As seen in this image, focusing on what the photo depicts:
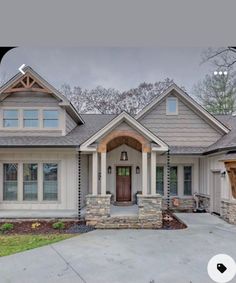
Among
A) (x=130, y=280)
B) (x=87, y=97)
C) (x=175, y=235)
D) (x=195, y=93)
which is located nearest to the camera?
(x=130, y=280)

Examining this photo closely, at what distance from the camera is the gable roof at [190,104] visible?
13.2 m

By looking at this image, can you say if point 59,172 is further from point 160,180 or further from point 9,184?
point 160,180

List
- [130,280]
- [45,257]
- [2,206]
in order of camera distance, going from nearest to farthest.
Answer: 1. [130,280]
2. [45,257]
3. [2,206]

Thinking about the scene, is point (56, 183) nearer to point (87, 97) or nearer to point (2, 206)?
point (2, 206)

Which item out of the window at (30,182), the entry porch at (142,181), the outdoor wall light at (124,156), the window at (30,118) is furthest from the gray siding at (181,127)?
the window at (30,182)

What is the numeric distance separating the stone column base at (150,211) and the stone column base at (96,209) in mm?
1251

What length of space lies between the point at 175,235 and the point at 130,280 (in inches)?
146

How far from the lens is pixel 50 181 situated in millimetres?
11477

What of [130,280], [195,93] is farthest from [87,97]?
[130,280]

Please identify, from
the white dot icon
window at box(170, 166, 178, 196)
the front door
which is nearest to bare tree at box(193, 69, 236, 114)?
window at box(170, 166, 178, 196)

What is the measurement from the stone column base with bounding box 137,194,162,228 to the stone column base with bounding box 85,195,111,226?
1.25 m

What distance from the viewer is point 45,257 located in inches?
255

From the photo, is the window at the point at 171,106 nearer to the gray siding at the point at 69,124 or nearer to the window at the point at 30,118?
the gray siding at the point at 69,124

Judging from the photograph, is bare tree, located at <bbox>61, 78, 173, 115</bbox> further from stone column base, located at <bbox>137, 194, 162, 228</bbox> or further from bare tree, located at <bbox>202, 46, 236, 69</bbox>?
bare tree, located at <bbox>202, 46, 236, 69</bbox>
